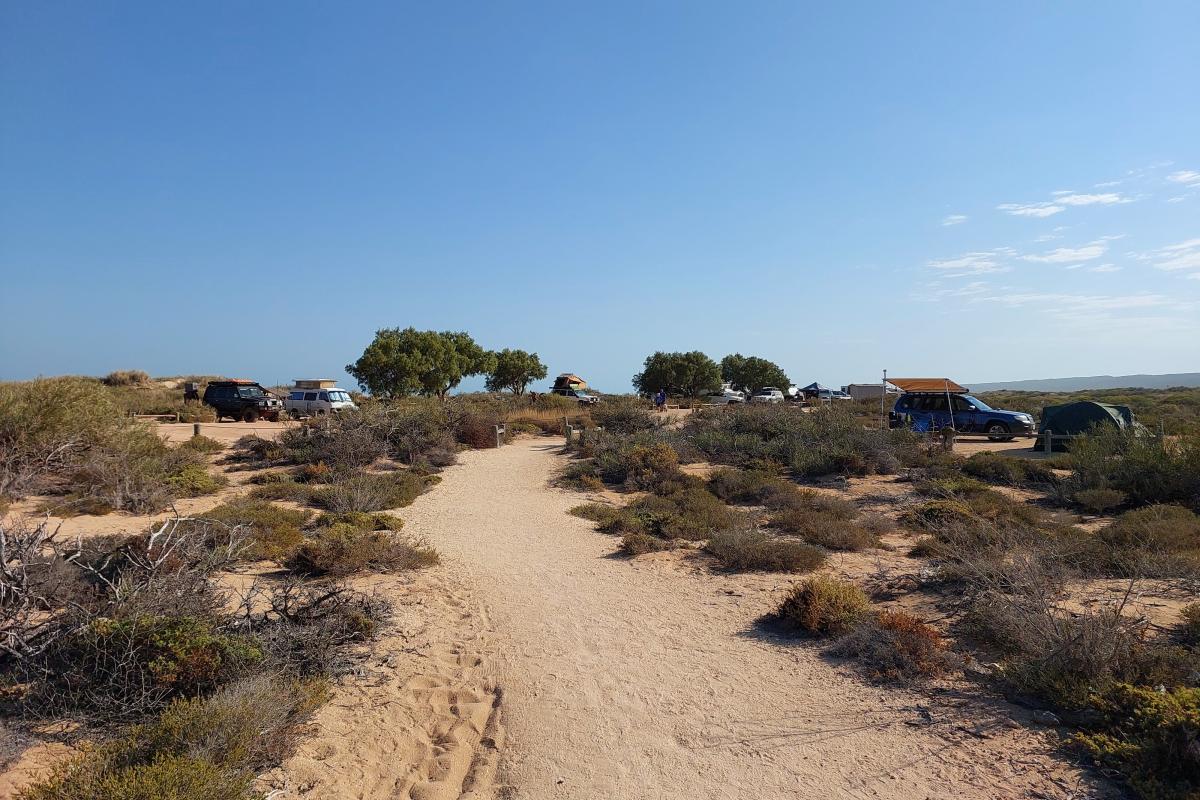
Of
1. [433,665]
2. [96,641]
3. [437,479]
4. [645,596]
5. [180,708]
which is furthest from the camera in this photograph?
[437,479]

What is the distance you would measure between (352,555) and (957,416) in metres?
21.7

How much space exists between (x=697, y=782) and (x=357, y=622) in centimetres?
370

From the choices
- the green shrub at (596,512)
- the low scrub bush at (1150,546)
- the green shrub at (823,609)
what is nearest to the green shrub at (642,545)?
the green shrub at (596,512)

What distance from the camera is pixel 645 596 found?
8.43 m

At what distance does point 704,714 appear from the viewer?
524 cm

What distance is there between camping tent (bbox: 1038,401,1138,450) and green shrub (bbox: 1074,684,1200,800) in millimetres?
18012

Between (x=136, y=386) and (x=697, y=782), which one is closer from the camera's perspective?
(x=697, y=782)

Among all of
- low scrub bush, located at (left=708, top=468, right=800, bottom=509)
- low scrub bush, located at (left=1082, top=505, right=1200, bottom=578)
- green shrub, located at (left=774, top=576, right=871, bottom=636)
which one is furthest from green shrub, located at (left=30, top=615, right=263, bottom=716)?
low scrub bush, located at (left=708, top=468, right=800, bottom=509)

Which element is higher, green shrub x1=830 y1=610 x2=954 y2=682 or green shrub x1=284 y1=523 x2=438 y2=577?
green shrub x1=284 y1=523 x2=438 y2=577

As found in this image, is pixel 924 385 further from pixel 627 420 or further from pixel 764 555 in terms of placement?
pixel 764 555

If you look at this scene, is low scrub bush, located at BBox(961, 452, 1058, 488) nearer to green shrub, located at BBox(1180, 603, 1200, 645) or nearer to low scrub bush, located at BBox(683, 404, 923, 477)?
low scrub bush, located at BBox(683, 404, 923, 477)

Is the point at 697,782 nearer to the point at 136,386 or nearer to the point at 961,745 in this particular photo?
the point at 961,745

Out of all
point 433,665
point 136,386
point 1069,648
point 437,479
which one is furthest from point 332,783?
point 136,386

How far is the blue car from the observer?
22953 millimetres
